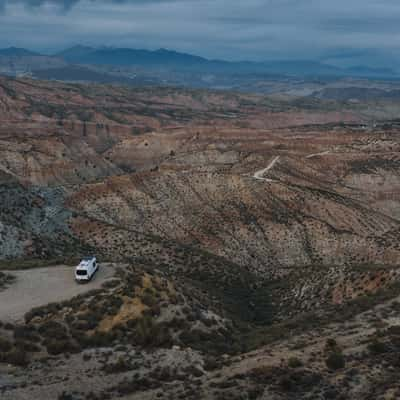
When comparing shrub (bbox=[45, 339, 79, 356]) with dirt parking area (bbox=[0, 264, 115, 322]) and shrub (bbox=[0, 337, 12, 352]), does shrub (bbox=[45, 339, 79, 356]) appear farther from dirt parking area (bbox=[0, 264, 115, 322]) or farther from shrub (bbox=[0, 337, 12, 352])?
dirt parking area (bbox=[0, 264, 115, 322])

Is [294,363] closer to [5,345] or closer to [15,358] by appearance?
[15,358]

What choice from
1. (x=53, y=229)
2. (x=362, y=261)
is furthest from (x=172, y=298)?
(x=362, y=261)

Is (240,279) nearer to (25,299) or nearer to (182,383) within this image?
(25,299)

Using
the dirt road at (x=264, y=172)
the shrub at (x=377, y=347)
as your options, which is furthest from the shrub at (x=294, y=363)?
the dirt road at (x=264, y=172)

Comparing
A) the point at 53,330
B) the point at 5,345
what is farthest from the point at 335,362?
the point at 5,345

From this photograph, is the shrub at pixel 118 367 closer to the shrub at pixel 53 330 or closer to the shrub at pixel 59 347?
the shrub at pixel 59 347

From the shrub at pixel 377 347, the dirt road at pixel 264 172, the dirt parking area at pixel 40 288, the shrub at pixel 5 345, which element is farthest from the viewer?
the dirt road at pixel 264 172

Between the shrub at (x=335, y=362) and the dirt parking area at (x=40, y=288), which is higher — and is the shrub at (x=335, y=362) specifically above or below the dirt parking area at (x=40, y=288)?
above

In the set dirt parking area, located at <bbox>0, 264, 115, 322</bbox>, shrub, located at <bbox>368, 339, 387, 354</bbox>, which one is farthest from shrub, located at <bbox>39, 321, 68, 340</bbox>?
shrub, located at <bbox>368, 339, 387, 354</bbox>
